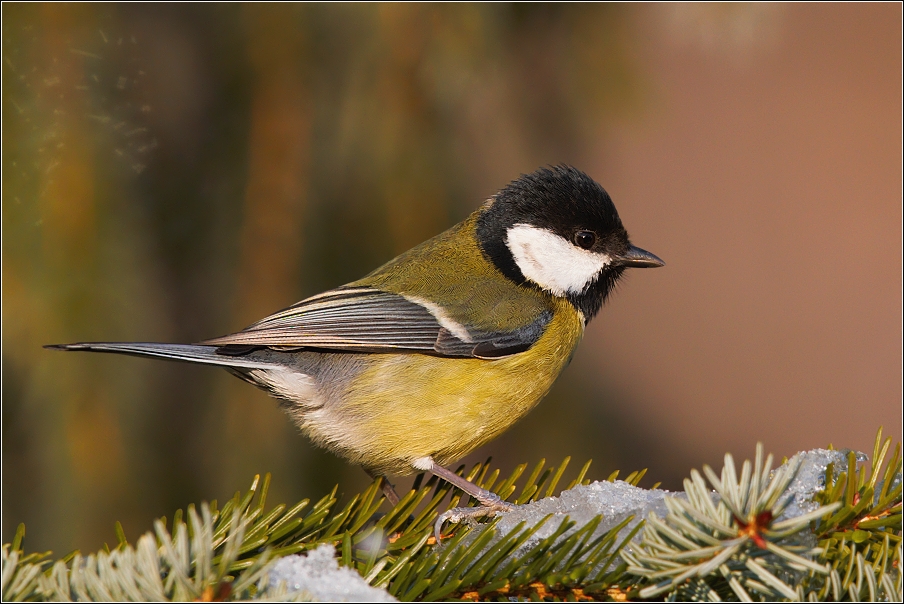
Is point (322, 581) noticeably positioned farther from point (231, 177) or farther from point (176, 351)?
point (231, 177)

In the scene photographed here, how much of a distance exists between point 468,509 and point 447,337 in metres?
0.39

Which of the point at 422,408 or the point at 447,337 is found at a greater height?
the point at 447,337

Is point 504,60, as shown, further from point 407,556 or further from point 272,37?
point 407,556

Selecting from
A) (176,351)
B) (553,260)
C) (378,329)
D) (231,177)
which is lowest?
(176,351)

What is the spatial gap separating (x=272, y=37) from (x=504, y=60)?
0.43 m

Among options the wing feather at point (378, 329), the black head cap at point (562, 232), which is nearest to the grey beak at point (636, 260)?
the black head cap at point (562, 232)

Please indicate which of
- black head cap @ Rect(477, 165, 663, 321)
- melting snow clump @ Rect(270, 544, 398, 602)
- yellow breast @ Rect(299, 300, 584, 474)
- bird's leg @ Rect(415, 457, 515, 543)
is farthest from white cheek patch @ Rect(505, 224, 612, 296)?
melting snow clump @ Rect(270, 544, 398, 602)

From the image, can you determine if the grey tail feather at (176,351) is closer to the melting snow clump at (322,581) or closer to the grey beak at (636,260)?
the melting snow clump at (322,581)

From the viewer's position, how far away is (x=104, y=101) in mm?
1324

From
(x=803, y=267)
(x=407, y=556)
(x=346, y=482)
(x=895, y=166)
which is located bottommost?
(x=346, y=482)

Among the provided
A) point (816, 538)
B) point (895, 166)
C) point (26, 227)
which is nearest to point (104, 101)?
point (26, 227)

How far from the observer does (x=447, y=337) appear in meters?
1.44

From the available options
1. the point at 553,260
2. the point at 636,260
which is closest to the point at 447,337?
the point at 553,260

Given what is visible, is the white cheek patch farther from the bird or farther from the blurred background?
the blurred background
